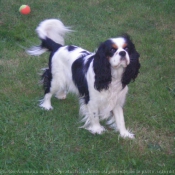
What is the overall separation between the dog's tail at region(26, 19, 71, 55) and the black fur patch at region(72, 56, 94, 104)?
0.56 metres

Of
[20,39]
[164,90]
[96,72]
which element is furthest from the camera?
[20,39]

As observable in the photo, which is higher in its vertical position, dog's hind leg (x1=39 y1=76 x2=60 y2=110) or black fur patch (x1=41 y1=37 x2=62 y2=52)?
black fur patch (x1=41 y1=37 x2=62 y2=52)

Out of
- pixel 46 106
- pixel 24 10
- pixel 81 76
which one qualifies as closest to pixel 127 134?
pixel 81 76

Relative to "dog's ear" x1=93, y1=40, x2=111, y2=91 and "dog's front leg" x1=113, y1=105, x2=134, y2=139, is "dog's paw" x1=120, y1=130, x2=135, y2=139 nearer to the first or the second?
"dog's front leg" x1=113, y1=105, x2=134, y2=139

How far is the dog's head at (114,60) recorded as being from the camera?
3.67 metres

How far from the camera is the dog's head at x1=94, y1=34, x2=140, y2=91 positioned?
3674 millimetres

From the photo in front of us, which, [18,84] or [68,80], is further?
[18,84]

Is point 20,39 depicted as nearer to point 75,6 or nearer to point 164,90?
point 75,6

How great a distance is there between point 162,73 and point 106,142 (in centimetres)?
206

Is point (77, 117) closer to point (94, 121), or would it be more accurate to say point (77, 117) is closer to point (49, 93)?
point (94, 121)

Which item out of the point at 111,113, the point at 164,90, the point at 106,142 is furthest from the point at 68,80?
the point at 164,90

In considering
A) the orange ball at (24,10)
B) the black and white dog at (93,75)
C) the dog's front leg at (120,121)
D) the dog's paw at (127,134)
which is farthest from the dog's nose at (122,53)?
the orange ball at (24,10)

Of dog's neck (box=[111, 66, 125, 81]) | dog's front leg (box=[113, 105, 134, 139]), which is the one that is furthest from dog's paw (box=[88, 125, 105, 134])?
dog's neck (box=[111, 66, 125, 81])

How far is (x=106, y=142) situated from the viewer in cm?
400
